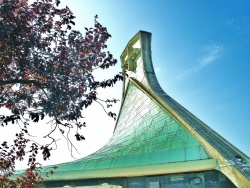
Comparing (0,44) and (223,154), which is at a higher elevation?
(0,44)

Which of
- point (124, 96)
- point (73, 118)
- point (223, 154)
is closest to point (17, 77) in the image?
point (73, 118)

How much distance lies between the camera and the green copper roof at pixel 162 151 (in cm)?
1125

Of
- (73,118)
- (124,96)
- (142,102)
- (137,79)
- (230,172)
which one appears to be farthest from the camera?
(124,96)

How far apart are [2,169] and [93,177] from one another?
5.84 m

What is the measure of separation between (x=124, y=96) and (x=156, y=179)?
1385 centimetres

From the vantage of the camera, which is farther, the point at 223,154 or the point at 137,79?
the point at 137,79

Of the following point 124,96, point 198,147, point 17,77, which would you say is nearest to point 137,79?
point 124,96

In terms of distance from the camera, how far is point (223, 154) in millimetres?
11430

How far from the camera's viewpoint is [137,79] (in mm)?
23750

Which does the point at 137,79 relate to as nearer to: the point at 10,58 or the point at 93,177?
the point at 93,177

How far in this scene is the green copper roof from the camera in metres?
11.2

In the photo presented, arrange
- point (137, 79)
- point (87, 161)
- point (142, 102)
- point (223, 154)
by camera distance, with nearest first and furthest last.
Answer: point (223, 154)
point (87, 161)
point (142, 102)
point (137, 79)

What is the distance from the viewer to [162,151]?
12.7 m

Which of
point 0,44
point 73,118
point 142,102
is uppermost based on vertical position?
point 142,102
